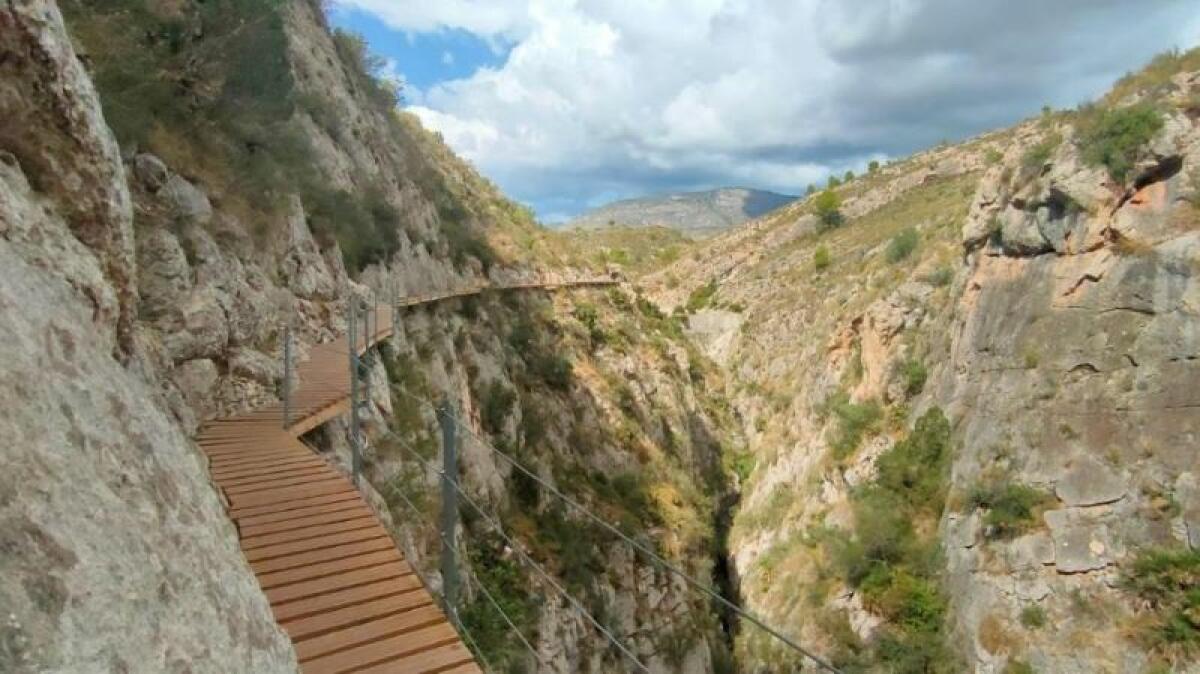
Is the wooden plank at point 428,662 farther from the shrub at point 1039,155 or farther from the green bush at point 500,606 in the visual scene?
the shrub at point 1039,155

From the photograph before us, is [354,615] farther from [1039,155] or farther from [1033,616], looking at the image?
[1039,155]

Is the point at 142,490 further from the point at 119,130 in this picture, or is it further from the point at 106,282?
the point at 119,130

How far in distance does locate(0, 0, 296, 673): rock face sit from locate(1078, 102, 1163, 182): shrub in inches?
830

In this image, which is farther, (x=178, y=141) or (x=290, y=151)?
(x=290, y=151)

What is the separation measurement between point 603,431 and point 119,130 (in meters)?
17.9

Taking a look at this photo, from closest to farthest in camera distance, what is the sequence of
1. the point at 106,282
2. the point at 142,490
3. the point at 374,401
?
the point at 142,490, the point at 106,282, the point at 374,401

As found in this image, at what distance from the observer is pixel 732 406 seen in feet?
137

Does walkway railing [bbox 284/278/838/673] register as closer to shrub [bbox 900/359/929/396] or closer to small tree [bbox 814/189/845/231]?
shrub [bbox 900/359/929/396]

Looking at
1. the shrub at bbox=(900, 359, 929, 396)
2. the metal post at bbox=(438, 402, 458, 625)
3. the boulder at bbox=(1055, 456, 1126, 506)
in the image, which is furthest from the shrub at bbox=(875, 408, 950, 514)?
the metal post at bbox=(438, 402, 458, 625)

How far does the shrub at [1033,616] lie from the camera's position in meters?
15.6

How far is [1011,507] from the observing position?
17.2 meters

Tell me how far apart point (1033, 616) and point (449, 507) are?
1619 cm

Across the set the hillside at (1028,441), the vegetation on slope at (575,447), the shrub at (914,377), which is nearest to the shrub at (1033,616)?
the hillside at (1028,441)

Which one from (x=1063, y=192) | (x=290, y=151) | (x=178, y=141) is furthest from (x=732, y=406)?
(x=178, y=141)
